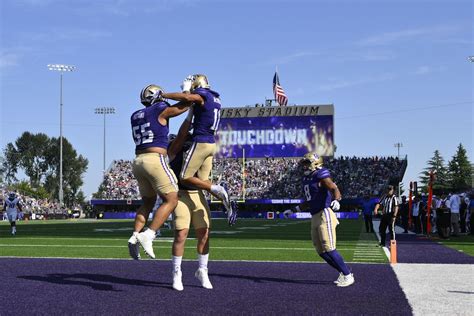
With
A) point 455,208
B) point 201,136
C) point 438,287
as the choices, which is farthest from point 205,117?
point 455,208

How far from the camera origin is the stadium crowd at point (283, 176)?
190 feet

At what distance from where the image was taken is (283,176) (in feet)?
196

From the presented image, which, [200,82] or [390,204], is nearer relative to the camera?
[200,82]

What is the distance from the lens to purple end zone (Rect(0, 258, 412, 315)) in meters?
5.58

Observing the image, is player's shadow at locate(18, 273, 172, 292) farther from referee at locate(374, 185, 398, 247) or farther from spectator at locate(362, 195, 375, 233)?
spectator at locate(362, 195, 375, 233)

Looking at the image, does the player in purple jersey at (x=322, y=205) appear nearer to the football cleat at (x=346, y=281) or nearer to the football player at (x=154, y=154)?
the football cleat at (x=346, y=281)

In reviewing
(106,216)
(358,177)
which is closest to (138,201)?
(106,216)

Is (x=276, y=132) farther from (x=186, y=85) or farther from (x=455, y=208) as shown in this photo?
(x=186, y=85)

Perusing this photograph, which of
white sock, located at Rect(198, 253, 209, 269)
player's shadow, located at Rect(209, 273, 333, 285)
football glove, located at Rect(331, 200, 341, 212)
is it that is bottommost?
player's shadow, located at Rect(209, 273, 333, 285)

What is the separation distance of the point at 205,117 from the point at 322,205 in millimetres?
1828

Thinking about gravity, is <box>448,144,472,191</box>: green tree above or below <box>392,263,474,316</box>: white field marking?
above

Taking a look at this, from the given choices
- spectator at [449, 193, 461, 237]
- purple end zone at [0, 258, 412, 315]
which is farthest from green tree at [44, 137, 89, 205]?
purple end zone at [0, 258, 412, 315]

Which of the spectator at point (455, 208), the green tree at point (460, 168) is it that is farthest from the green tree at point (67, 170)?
the spectator at point (455, 208)

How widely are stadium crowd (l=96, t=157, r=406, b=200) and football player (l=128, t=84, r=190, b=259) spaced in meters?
50.1
